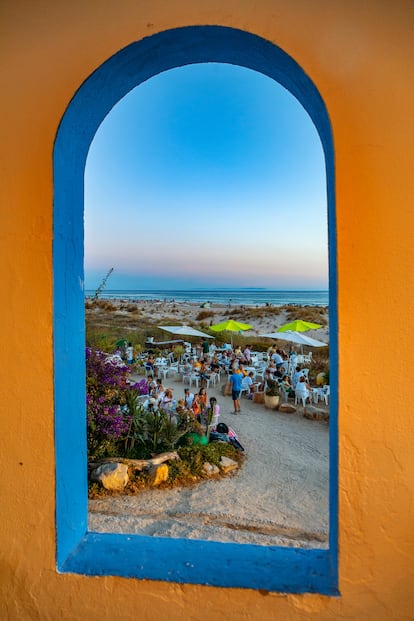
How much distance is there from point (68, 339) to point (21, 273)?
38cm

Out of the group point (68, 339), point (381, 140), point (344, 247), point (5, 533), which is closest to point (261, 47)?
point (381, 140)

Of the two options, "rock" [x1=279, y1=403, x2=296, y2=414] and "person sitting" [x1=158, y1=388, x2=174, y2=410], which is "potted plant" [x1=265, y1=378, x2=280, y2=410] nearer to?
"rock" [x1=279, y1=403, x2=296, y2=414]

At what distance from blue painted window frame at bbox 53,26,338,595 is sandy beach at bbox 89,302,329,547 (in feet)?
10.6

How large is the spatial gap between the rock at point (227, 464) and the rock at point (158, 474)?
1.10 meters

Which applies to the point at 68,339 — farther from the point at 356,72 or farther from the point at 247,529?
the point at 247,529

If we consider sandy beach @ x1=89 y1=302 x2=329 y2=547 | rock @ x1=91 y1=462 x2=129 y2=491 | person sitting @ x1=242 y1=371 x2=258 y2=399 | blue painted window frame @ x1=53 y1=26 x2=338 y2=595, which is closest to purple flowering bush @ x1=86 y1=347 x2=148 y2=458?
rock @ x1=91 y1=462 x2=129 y2=491

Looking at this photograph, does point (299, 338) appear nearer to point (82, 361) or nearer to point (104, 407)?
point (104, 407)

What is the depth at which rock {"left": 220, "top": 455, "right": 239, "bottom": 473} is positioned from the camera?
6.85m

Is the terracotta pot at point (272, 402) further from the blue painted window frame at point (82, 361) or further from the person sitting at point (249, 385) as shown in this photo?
the blue painted window frame at point (82, 361)

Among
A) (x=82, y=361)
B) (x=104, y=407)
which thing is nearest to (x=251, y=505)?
(x=104, y=407)

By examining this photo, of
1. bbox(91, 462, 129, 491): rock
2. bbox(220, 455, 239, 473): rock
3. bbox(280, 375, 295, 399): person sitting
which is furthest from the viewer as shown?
bbox(280, 375, 295, 399): person sitting

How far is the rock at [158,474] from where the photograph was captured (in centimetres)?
613

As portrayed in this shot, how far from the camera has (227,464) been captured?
6957 mm

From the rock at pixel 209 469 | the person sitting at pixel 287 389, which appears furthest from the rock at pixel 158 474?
the person sitting at pixel 287 389
